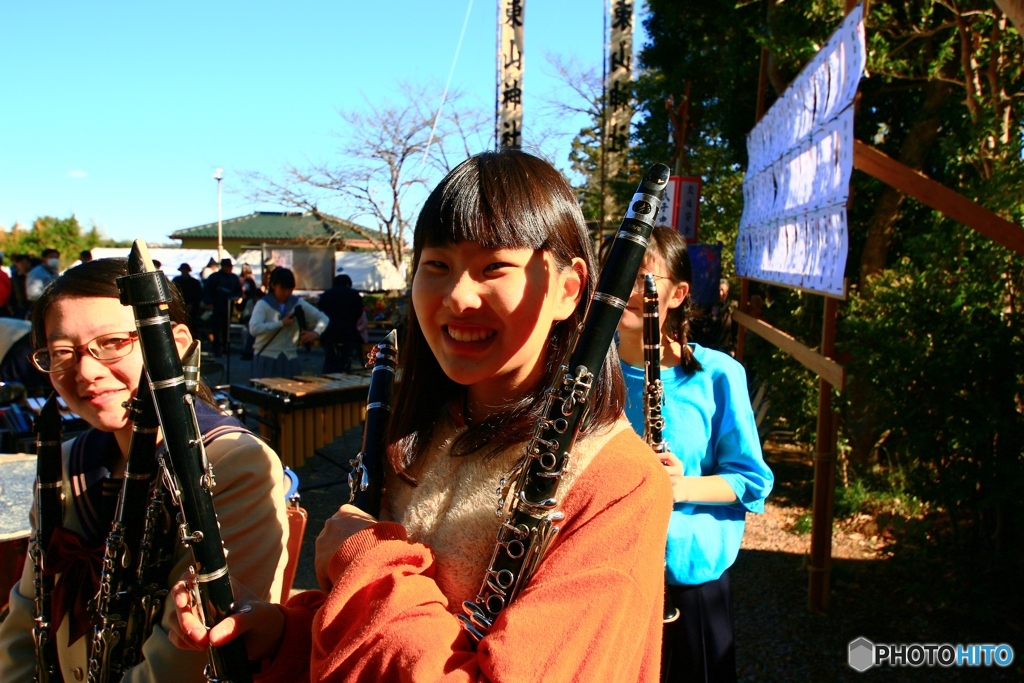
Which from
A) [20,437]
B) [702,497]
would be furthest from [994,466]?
[20,437]

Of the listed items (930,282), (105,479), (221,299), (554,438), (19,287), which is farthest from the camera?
(221,299)

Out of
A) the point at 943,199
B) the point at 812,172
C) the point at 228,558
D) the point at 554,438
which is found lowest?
the point at 228,558

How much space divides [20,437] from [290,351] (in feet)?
14.0

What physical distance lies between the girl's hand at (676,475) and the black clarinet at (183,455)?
1239 mm

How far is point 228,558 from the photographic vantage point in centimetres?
160

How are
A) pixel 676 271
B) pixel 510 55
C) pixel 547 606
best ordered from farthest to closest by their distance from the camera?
pixel 510 55 < pixel 676 271 < pixel 547 606

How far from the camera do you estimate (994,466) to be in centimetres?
345

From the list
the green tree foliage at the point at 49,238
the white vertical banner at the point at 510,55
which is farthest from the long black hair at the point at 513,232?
the green tree foliage at the point at 49,238

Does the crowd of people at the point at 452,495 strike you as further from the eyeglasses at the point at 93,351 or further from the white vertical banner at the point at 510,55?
Answer: the white vertical banner at the point at 510,55

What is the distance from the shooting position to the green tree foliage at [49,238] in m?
33.5

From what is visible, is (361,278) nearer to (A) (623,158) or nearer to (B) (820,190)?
(A) (623,158)

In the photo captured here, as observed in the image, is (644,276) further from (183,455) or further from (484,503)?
(183,455)

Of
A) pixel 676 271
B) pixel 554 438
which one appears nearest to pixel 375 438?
pixel 554 438

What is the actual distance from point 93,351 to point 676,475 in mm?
1547
